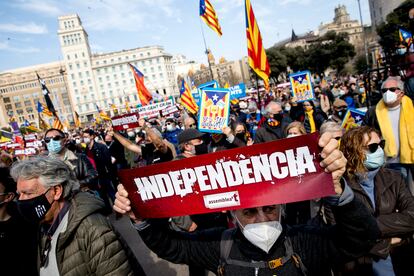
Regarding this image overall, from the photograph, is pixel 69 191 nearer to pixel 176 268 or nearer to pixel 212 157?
pixel 212 157

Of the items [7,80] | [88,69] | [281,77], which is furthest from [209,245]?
[7,80]

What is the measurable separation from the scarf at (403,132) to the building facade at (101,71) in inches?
4034

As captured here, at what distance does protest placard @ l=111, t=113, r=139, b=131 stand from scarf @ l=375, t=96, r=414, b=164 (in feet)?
13.6

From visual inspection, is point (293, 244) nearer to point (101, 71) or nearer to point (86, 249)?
point (86, 249)

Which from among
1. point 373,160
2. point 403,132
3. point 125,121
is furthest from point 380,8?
point 373,160

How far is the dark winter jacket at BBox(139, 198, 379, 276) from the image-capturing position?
1505mm

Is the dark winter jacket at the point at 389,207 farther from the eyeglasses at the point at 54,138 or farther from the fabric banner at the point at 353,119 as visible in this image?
the eyeglasses at the point at 54,138

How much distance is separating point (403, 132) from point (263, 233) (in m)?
3.33

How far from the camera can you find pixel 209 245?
1.96 metres

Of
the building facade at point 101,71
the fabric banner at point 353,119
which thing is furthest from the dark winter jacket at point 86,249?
the building facade at point 101,71

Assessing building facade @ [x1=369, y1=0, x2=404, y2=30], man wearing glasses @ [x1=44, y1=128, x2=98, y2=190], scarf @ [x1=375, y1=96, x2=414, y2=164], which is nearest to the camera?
scarf @ [x1=375, y1=96, x2=414, y2=164]

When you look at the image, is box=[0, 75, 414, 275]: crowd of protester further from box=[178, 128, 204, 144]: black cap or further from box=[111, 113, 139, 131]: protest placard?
box=[111, 113, 139, 131]: protest placard

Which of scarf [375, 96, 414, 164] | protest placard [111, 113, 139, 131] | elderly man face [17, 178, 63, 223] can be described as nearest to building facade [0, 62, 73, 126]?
protest placard [111, 113, 139, 131]

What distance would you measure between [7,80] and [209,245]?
124838 mm
